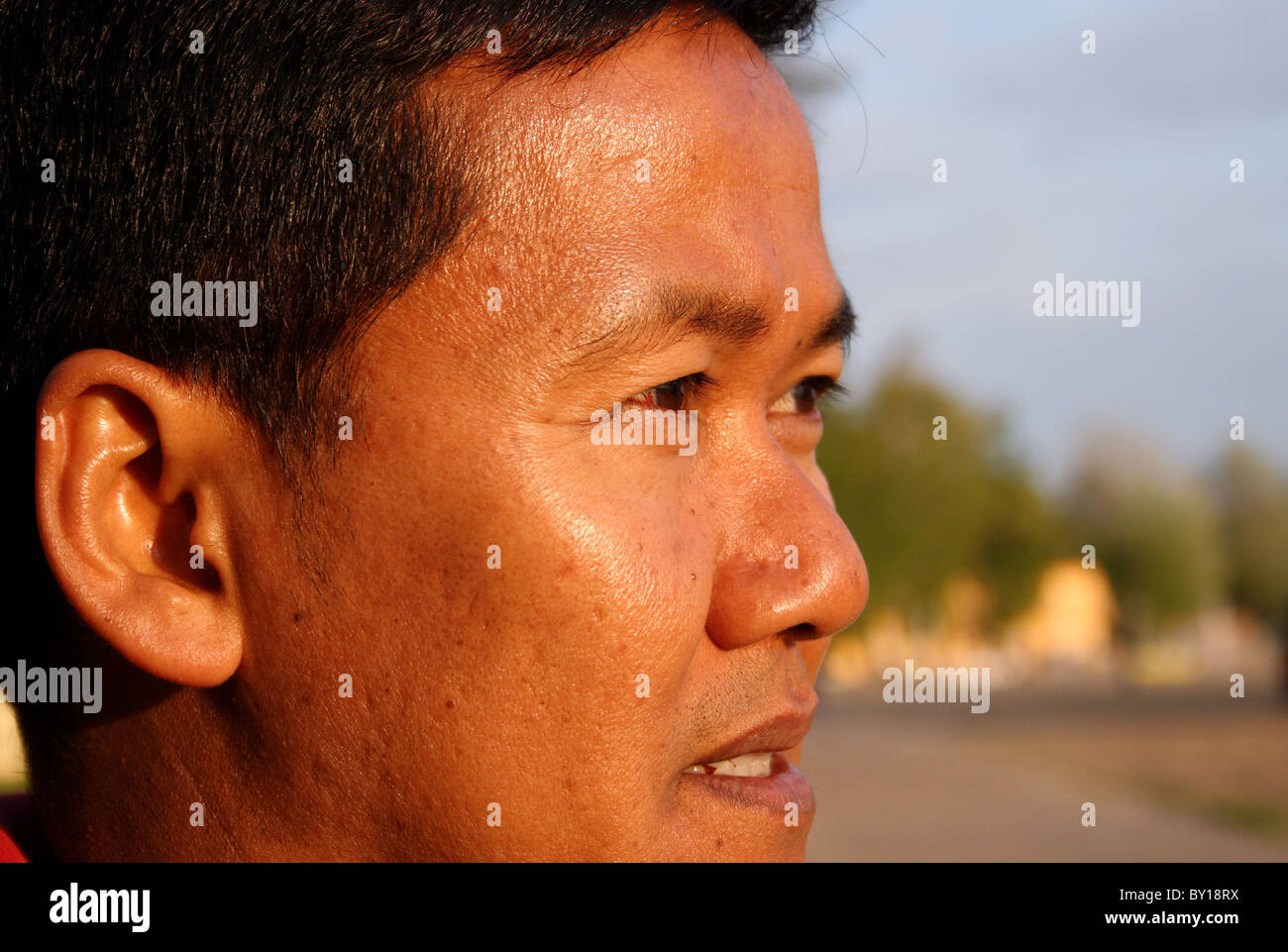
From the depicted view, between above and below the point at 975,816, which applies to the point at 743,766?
above

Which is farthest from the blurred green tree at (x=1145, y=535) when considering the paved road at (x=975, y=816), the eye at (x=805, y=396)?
the eye at (x=805, y=396)

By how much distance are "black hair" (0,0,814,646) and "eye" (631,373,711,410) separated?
44cm

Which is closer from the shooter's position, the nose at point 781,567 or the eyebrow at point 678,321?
the eyebrow at point 678,321

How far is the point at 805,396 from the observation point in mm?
2791

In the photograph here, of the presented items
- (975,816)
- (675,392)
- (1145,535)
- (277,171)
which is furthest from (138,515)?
(1145,535)

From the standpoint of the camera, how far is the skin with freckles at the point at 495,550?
6.82 ft

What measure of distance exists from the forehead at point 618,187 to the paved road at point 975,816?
11512 millimetres

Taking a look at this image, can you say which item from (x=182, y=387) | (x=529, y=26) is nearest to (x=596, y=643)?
(x=182, y=387)

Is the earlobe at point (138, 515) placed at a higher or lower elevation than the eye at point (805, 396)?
lower

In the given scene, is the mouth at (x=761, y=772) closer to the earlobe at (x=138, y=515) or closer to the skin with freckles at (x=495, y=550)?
the skin with freckles at (x=495, y=550)

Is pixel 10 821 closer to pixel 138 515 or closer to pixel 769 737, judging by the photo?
pixel 138 515

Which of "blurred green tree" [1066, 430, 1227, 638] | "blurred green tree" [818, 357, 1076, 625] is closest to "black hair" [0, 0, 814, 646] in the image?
"blurred green tree" [818, 357, 1076, 625]

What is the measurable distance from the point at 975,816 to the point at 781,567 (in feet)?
A: 55.2

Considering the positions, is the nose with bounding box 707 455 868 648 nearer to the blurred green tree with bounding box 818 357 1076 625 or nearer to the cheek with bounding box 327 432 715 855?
the cheek with bounding box 327 432 715 855
